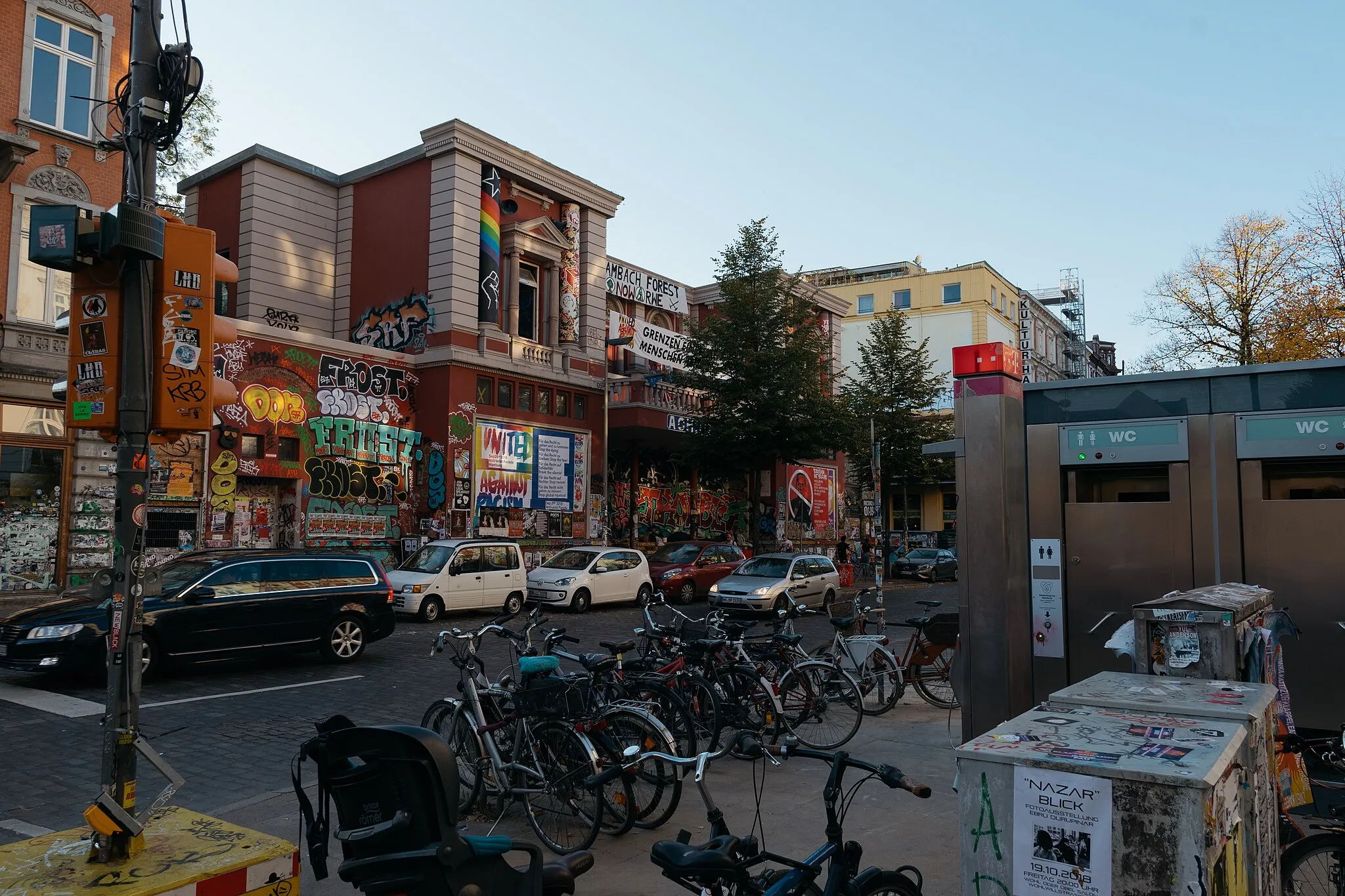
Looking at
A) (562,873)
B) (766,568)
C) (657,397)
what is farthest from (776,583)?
(562,873)

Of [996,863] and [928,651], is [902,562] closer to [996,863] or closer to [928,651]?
[928,651]

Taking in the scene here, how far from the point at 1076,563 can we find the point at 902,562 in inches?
1233

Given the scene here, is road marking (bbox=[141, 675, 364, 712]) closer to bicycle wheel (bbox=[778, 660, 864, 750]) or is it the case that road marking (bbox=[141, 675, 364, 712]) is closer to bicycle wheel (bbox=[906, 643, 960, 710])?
bicycle wheel (bbox=[778, 660, 864, 750])

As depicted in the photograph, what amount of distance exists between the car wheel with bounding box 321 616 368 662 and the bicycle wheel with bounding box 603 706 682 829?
323 inches

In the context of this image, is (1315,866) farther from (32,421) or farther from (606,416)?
(606,416)

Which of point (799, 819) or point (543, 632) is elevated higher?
point (543, 632)

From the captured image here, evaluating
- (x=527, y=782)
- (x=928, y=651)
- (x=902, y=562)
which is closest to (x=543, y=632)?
(x=527, y=782)

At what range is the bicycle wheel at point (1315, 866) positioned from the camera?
13.0ft

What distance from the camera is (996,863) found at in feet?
9.57

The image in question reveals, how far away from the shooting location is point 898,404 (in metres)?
37.1

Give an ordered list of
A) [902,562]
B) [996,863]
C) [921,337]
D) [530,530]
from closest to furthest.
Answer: [996,863] < [530,530] < [902,562] < [921,337]

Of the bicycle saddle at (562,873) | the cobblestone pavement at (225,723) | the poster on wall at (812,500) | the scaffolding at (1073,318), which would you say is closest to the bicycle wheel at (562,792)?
the cobblestone pavement at (225,723)

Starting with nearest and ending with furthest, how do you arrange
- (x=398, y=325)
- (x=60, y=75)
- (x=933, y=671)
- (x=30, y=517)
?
(x=933, y=671) → (x=30, y=517) → (x=60, y=75) → (x=398, y=325)

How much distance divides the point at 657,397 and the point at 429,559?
13314 millimetres
